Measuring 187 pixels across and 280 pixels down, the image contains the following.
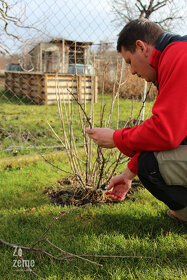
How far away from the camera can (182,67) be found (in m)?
1.31

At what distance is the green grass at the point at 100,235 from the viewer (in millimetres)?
1530

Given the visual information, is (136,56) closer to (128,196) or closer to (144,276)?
(144,276)

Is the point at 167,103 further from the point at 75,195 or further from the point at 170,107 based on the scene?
the point at 75,195

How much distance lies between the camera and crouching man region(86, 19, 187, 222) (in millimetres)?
1340

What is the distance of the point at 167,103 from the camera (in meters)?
1.35

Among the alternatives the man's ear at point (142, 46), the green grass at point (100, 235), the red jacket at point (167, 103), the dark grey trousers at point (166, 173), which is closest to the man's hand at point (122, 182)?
the green grass at point (100, 235)

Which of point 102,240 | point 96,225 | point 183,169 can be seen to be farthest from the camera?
point 96,225

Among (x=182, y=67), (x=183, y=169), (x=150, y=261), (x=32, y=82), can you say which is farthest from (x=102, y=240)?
(x=32, y=82)

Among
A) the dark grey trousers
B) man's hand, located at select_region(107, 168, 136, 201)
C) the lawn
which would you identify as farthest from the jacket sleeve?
the lawn

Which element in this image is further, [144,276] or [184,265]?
[184,265]

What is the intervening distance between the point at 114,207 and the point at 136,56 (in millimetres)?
1260

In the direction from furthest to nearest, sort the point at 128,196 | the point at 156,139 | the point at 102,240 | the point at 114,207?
the point at 128,196, the point at 114,207, the point at 102,240, the point at 156,139

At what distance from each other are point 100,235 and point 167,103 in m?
1.04

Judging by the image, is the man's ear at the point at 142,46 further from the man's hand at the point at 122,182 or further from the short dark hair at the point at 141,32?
the man's hand at the point at 122,182
